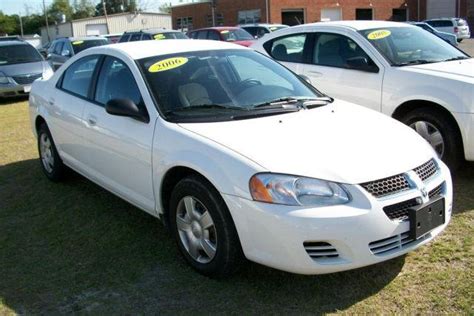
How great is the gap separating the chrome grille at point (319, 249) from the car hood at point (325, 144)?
0.38 m

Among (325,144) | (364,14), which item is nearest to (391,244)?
(325,144)

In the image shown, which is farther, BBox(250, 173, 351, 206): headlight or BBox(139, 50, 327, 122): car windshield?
BBox(139, 50, 327, 122): car windshield

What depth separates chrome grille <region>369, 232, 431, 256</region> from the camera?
312 centimetres

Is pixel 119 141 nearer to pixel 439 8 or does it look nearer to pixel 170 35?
pixel 170 35

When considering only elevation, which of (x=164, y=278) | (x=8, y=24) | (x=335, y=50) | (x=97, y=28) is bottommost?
(x=164, y=278)

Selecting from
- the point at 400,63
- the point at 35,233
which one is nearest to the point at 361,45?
the point at 400,63

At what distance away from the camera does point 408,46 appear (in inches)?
243

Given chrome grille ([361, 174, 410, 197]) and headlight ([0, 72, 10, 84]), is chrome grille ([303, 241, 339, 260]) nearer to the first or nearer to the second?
chrome grille ([361, 174, 410, 197])

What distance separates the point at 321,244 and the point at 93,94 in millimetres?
2684

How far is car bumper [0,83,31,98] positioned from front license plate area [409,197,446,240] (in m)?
12.0

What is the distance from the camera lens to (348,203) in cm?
305

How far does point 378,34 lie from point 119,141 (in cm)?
353

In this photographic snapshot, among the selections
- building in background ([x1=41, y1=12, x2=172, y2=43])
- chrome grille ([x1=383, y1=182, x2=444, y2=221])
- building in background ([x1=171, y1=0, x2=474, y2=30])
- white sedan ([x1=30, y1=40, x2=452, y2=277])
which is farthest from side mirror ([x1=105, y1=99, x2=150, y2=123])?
building in background ([x1=41, y1=12, x2=172, y2=43])

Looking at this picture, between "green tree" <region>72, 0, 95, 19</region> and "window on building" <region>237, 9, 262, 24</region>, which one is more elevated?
"green tree" <region>72, 0, 95, 19</region>
